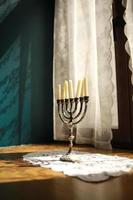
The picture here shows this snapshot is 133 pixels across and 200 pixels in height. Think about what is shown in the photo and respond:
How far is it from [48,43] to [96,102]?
803 mm

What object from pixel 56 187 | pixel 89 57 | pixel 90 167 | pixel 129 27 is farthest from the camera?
pixel 89 57

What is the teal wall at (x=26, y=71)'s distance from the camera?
6.59 feet

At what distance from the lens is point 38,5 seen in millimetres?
2291

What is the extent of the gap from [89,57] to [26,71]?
0.54 metres

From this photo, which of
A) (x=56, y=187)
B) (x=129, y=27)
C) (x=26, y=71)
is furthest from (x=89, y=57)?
(x=56, y=187)

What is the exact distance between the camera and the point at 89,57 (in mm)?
1854

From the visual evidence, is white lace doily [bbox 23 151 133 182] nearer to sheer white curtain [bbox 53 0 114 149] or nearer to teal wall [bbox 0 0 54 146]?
sheer white curtain [bbox 53 0 114 149]

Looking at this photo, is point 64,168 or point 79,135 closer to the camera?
point 64,168

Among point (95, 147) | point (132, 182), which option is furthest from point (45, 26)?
point (132, 182)

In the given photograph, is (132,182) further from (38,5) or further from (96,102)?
(38,5)

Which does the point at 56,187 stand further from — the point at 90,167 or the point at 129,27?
the point at 129,27

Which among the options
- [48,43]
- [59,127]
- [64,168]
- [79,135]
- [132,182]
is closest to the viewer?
[132,182]

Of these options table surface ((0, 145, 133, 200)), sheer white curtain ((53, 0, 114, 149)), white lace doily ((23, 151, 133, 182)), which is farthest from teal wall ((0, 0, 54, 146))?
table surface ((0, 145, 133, 200))

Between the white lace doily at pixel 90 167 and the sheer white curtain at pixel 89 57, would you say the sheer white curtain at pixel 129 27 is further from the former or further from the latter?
the white lace doily at pixel 90 167
